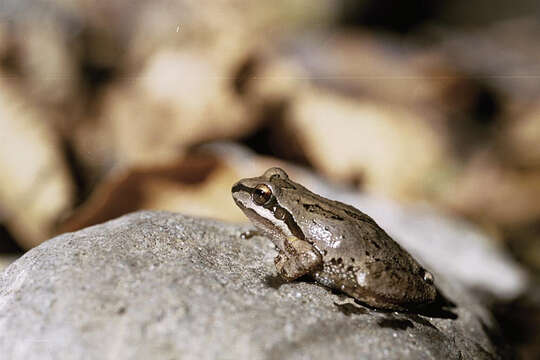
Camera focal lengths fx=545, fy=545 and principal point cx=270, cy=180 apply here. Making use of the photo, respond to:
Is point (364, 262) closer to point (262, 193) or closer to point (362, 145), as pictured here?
point (262, 193)

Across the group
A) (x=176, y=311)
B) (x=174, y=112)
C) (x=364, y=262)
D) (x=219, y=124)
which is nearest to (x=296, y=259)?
(x=364, y=262)

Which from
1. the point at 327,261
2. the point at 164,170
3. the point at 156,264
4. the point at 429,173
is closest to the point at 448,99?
the point at 429,173

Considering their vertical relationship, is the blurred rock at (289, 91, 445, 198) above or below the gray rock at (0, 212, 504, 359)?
above

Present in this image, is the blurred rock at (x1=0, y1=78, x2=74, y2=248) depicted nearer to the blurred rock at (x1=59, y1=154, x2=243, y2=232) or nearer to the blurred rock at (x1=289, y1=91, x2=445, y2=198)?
the blurred rock at (x1=59, y1=154, x2=243, y2=232)

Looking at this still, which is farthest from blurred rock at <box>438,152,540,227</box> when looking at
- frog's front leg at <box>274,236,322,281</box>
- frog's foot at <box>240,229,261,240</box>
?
frog's front leg at <box>274,236,322,281</box>

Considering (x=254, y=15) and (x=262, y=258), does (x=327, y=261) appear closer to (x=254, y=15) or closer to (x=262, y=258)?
(x=262, y=258)

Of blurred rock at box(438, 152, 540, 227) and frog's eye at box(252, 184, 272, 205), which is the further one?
blurred rock at box(438, 152, 540, 227)
